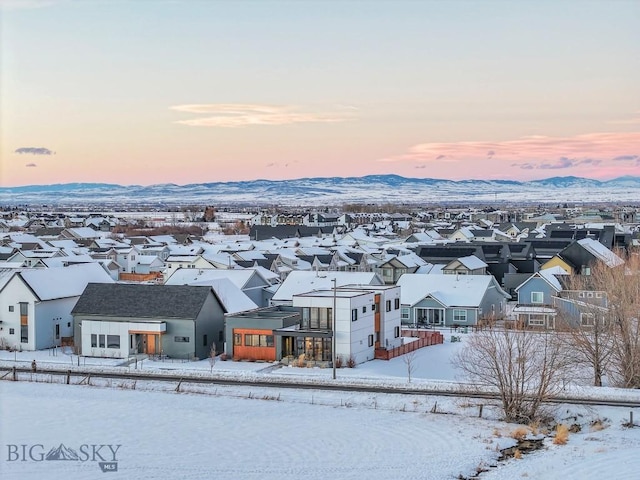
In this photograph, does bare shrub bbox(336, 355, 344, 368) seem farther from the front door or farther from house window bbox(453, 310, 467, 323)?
house window bbox(453, 310, 467, 323)

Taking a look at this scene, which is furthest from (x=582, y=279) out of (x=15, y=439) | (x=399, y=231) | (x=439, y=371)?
(x=399, y=231)

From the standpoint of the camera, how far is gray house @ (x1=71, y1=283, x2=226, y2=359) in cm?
3988

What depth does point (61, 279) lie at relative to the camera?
4550 centimetres

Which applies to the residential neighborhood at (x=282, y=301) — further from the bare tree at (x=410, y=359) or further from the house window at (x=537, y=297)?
the bare tree at (x=410, y=359)

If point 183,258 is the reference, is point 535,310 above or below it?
below

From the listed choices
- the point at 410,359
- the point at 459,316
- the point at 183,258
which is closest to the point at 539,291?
the point at 459,316

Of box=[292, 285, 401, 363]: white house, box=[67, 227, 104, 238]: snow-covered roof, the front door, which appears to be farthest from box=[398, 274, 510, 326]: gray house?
box=[67, 227, 104, 238]: snow-covered roof

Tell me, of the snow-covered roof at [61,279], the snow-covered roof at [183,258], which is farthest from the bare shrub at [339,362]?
the snow-covered roof at [183,258]

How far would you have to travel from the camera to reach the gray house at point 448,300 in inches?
2036

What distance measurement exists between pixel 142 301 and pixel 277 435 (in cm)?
1689

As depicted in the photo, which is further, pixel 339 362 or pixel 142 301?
pixel 142 301

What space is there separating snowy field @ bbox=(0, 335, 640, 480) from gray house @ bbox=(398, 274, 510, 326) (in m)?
18.5

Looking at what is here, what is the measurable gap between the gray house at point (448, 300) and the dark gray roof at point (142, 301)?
53.4 feet

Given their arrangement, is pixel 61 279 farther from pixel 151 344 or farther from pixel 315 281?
pixel 315 281
